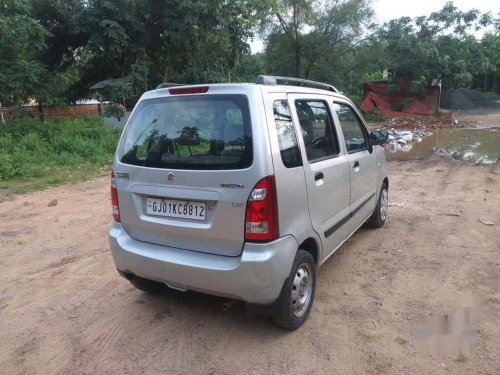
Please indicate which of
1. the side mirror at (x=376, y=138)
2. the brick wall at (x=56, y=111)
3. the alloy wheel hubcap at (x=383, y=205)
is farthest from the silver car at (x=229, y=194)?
the brick wall at (x=56, y=111)

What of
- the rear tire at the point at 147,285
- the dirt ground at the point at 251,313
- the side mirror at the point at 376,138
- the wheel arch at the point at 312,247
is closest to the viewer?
the dirt ground at the point at 251,313

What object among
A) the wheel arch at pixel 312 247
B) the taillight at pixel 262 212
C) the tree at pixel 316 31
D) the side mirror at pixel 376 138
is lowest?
the wheel arch at pixel 312 247

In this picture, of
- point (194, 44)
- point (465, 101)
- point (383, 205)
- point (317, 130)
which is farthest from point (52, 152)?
point (465, 101)

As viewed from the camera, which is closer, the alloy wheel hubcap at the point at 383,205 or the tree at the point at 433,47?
the alloy wheel hubcap at the point at 383,205

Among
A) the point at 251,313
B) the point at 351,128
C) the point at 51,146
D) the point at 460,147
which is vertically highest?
the point at 351,128

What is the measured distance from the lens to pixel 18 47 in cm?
1130

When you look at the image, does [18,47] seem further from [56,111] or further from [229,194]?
[229,194]

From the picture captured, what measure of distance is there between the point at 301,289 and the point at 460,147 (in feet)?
37.7

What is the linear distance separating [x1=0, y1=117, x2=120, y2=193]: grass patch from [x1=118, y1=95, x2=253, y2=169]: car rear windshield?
567 centimetres

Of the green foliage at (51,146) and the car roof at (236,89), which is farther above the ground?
the car roof at (236,89)

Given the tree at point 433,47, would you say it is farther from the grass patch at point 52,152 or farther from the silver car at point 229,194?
the silver car at point 229,194

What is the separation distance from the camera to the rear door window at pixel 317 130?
3.12 m

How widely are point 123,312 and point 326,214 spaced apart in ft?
6.01

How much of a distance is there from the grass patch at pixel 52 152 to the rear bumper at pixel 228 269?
19.5ft
